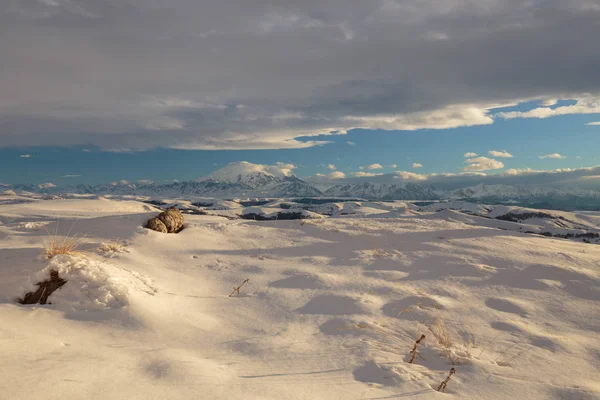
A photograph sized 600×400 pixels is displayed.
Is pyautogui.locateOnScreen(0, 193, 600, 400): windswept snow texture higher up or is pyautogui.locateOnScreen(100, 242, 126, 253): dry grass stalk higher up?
pyautogui.locateOnScreen(100, 242, 126, 253): dry grass stalk

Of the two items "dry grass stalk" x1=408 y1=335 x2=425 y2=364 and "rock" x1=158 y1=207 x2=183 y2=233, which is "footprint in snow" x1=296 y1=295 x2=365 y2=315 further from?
"rock" x1=158 y1=207 x2=183 y2=233

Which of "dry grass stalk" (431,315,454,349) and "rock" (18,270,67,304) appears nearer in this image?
"dry grass stalk" (431,315,454,349)

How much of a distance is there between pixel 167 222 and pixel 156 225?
0.39 meters

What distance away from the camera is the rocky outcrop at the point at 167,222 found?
9242mm

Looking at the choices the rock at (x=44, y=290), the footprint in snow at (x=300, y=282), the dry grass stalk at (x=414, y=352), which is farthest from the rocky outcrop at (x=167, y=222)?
the dry grass stalk at (x=414, y=352)

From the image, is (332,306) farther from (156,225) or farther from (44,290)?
(156,225)

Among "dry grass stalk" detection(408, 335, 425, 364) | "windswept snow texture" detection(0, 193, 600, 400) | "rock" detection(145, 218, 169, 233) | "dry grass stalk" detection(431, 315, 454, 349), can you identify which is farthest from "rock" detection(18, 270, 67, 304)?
"dry grass stalk" detection(431, 315, 454, 349)

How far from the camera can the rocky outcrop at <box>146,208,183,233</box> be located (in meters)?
9.24

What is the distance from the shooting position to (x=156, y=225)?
9242 millimetres

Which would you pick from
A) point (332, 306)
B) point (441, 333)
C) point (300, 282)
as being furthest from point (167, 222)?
point (441, 333)

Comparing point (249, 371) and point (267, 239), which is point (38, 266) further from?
point (267, 239)

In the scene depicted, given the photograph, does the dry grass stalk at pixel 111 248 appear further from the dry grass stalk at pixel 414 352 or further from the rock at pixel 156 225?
the dry grass stalk at pixel 414 352

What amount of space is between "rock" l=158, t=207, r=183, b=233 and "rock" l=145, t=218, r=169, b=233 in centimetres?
15

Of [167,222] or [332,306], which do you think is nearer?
[332,306]
